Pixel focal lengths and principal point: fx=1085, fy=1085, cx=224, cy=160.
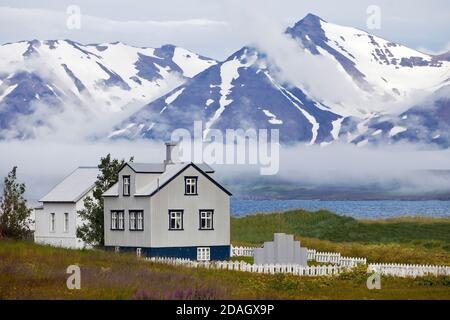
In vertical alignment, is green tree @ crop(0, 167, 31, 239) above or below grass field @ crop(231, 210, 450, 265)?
above

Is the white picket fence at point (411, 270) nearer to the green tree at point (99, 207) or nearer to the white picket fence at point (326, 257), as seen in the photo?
the white picket fence at point (326, 257)

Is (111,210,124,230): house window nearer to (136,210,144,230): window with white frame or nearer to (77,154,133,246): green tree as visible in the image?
(136,210,144,230): window with white frame

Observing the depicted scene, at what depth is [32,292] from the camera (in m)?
35.8

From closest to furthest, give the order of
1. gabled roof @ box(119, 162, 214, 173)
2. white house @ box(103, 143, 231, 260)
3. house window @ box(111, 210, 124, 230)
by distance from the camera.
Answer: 1. white house @ box(103, 143, 231, 260)
2. gabled roof @ box(119, 162, 214, 173)
3. house window @ box(111, 210, 124, 230)

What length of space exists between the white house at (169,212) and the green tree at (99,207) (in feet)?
7.75

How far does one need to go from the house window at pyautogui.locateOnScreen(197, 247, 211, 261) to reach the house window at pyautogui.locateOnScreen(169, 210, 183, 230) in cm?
204

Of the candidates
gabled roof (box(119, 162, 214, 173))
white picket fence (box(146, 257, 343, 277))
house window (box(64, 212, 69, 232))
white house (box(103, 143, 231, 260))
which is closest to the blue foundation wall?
white house (box(103, 143, 231, 260))

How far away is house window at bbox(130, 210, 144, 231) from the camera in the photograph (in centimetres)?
6812

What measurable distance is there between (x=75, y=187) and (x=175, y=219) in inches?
640

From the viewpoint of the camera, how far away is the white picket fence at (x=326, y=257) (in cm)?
6216

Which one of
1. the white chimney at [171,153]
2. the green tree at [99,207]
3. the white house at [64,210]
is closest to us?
the white chimney at [171,153]

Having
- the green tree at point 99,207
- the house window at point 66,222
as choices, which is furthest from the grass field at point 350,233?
the green tree at point 99,207
